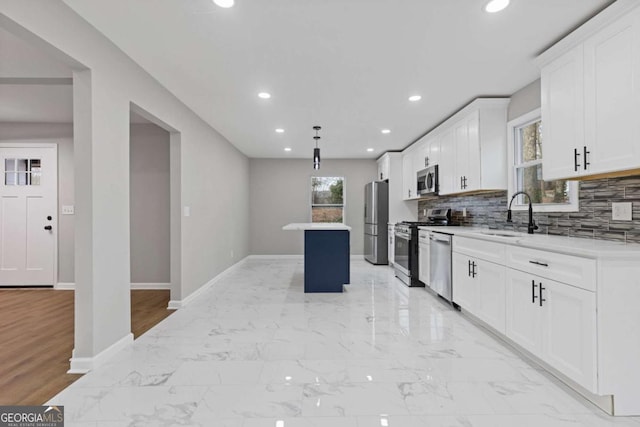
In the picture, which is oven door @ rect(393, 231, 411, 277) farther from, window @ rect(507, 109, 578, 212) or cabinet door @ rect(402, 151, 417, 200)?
window @ rect(507, 109, 578, 212)

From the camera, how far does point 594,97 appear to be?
2.18 metres

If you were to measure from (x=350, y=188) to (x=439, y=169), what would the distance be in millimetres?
3119

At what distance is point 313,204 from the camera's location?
7.92 metres

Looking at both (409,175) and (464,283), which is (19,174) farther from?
(409,175)

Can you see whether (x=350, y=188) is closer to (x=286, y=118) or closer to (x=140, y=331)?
(x=286, y=118)

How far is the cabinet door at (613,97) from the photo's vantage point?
1918 millimetres

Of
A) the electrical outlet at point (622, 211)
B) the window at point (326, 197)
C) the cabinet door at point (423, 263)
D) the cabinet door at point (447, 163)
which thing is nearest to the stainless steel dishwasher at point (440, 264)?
the cabinet door at point (423, 263)

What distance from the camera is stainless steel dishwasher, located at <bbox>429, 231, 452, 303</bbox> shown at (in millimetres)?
3787

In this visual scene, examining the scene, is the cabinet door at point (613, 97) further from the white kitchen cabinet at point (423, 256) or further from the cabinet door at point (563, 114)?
the white kitchen cabinet at point (423, 256)

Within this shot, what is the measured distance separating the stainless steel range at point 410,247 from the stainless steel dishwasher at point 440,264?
19.8 inches

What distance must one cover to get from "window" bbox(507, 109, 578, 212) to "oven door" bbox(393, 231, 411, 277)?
1690mm

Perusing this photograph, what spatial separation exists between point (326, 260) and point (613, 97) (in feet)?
11.3

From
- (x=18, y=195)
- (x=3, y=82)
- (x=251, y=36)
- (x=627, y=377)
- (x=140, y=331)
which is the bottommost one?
(x=140, y=331)

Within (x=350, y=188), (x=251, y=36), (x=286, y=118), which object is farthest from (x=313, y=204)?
(x=251, y=36)
